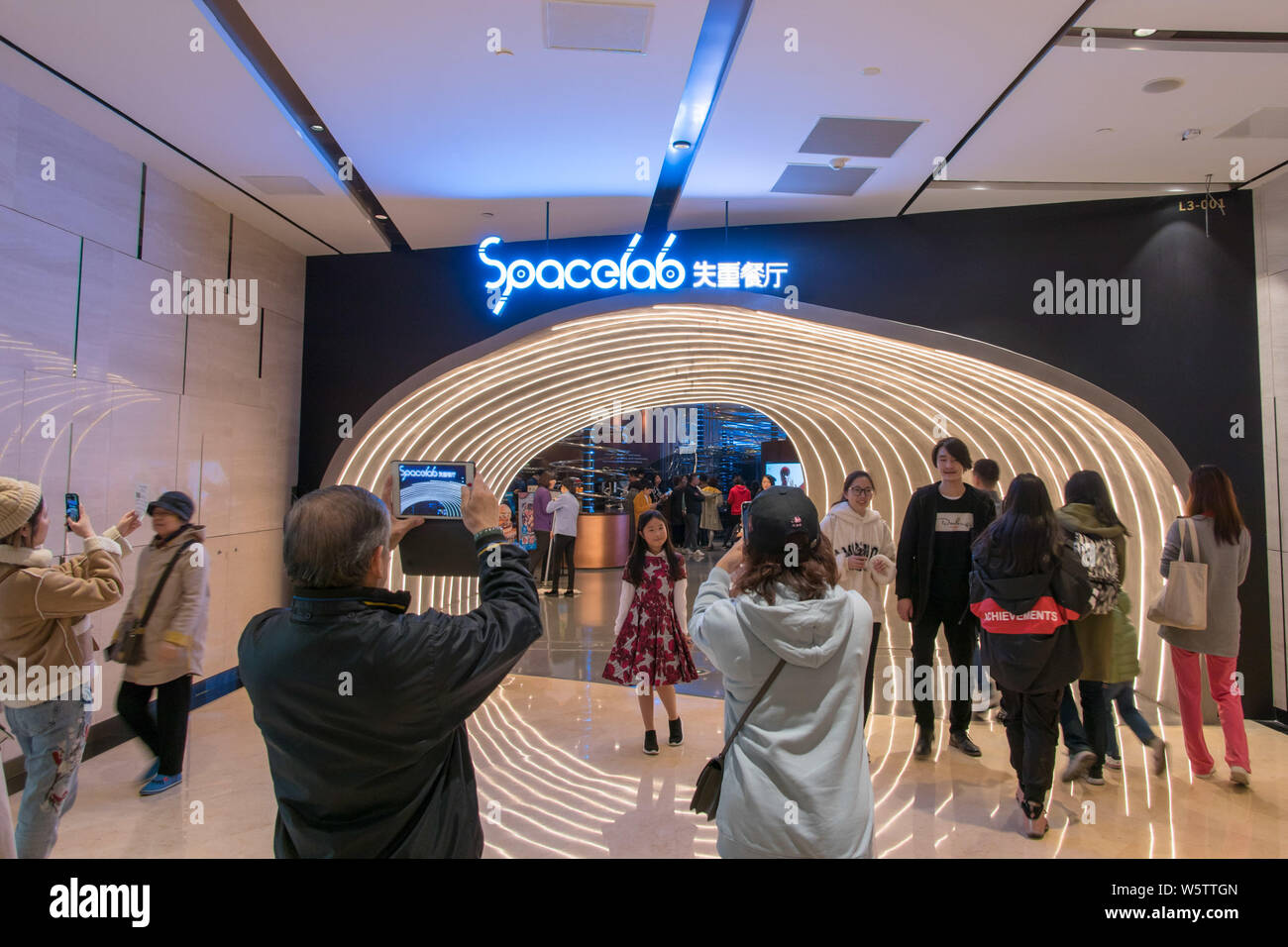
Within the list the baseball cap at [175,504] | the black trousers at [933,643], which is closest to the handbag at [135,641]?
the baseball cap at [175,504]

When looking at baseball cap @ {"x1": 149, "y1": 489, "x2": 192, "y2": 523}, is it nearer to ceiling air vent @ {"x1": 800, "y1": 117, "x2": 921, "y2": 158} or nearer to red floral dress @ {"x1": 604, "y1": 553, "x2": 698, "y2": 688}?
red floral dress @ {"x1": 604, "y1": 553, "x2": 698, "y2": 688}

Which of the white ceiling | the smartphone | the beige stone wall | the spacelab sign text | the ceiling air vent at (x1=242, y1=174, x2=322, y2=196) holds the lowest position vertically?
the smartphone

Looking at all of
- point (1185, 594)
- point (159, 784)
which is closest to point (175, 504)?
point (159, 784)

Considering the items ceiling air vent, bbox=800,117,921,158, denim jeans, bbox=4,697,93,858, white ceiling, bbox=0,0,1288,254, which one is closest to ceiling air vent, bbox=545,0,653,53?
white ceiling, bbox=0,0,1288,254

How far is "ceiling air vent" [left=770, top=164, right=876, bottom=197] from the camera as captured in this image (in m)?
5.01

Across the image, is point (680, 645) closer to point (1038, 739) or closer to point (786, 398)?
point (1038, 739)

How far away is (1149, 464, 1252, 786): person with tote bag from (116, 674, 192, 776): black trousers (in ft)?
17.9

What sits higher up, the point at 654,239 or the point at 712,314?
the point at 654,239

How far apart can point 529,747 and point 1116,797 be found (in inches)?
131

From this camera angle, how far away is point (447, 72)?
12.7 ft

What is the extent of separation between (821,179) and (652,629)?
130 inches

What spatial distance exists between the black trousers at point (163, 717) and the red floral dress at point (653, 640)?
2364mm
